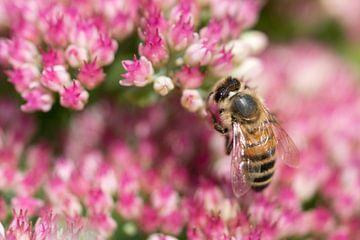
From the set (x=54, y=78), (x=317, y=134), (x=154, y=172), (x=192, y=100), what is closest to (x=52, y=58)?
(x=54, y=78)

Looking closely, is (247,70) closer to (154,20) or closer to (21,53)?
(154,20)

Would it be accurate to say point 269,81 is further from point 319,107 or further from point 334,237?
point 334,237

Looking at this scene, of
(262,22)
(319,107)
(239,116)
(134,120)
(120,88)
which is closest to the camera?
(239,116)

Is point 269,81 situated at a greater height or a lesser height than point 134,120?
greater

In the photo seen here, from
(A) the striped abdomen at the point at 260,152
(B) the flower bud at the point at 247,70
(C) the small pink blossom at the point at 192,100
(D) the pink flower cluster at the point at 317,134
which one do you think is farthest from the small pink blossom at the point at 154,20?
(D) the pink flower cluster at the point at 317,134

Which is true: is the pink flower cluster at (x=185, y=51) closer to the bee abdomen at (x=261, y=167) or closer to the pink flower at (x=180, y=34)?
the pink flower at (x=180, y=34)

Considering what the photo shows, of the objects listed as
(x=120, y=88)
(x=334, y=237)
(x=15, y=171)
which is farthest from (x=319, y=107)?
(x=15, y=171)
